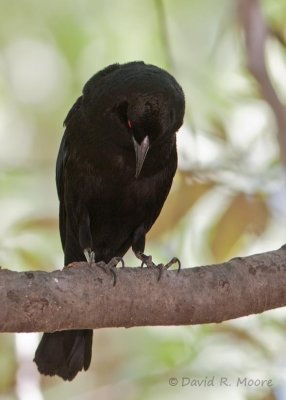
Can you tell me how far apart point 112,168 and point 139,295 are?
1.37 metres

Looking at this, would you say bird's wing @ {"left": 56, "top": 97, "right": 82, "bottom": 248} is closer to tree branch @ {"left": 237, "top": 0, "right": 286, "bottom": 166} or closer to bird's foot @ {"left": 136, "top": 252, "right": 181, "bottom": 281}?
bird's foot @ {"left": 136, "top": 252, "right": 181, "bottom": 281}

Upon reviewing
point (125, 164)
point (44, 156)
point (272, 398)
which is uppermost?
point (44, 156)

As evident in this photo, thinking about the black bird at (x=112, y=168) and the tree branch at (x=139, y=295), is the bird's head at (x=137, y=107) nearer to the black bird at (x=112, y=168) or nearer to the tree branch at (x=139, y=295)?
the black bird at (x=112, y=168)

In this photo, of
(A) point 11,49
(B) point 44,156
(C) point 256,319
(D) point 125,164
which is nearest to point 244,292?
(D) point 125,164

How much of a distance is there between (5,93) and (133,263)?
2.19 metres

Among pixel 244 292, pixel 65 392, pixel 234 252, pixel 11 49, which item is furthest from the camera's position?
pixel 11 49

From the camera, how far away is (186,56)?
850cm

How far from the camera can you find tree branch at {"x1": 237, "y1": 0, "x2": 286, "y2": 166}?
14.0 ft

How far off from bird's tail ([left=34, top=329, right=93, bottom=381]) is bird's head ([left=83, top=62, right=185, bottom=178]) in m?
1.03

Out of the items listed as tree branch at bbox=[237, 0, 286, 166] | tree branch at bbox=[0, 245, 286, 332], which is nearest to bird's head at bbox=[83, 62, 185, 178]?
tree branch at bbox=[237, 0, 286, 166]

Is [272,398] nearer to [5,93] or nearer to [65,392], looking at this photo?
[65,392]

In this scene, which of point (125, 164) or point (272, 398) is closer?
point (272, 398)

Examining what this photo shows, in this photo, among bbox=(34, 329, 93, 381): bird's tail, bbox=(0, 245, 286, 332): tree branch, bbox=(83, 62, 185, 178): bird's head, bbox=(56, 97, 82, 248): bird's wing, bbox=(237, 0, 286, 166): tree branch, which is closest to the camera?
bbox=(0, 245, 286, 332): tree branch

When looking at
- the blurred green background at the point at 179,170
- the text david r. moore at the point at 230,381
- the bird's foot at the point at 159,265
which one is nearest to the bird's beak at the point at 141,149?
the blurred green background at the point at 179,170
